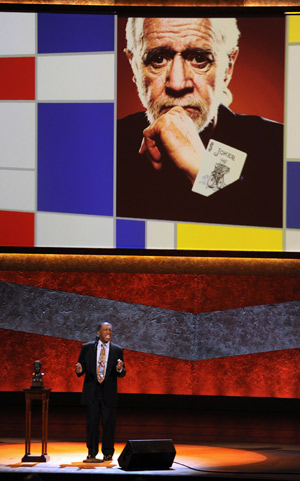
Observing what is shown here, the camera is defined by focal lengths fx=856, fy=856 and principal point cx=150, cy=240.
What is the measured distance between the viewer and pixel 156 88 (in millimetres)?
8734

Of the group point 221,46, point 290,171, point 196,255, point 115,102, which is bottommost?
point 196,255

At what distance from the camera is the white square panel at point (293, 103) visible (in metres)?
8.54

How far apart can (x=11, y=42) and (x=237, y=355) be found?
400cm

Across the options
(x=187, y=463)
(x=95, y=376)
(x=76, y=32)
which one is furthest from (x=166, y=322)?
(x=76, y=32)

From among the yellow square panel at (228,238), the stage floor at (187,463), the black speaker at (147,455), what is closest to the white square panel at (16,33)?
the yellow square panel at (228,238)

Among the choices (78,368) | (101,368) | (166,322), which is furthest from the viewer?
(166,322)

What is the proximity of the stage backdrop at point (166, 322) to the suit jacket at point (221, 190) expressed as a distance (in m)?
0.69

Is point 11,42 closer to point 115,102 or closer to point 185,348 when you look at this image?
point 115,102

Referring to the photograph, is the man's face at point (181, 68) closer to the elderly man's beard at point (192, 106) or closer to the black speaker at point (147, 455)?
the elderly man's beard at point (192, 106)

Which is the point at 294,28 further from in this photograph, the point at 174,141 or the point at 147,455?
the point at 147,455

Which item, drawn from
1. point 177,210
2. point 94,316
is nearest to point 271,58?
point 177,210

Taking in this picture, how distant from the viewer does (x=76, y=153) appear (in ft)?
28.7

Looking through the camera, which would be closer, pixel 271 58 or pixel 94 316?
pixel 271 58

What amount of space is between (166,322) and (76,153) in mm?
2021
